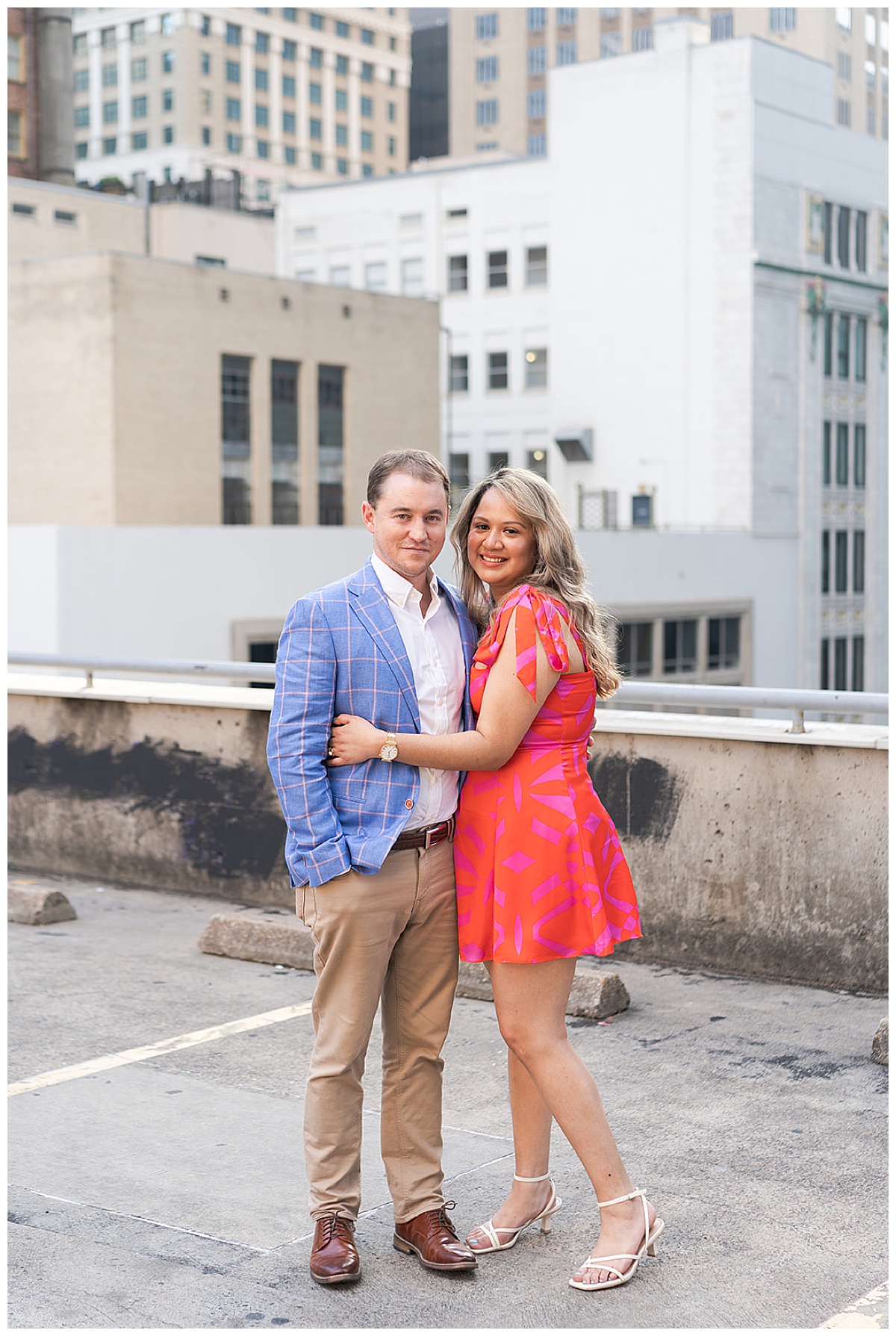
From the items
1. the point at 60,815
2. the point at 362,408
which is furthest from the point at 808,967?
the point at 362,408

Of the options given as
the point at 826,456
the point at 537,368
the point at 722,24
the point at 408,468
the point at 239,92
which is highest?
the point at 722,24

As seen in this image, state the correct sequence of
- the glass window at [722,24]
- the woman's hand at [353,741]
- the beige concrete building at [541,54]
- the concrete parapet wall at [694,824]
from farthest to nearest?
the glass window at [722,24] < the beige concrete building at [541,54] < the concrete parapet wall at [694,824] < the woman's hand at [353,741]

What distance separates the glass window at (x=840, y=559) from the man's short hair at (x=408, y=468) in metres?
65.6

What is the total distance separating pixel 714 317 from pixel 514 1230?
208ft

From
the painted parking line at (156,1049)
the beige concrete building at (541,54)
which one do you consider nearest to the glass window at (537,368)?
the beige concrete building at (541,54)

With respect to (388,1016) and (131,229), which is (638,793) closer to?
(388,1016)

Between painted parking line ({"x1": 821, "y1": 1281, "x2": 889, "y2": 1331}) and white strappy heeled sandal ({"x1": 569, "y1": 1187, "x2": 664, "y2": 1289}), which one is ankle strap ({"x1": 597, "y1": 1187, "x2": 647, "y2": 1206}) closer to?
white strappy heeled sandal ({"x1": 569, "y1": 1187, "x2": 664, "y2": 1289})

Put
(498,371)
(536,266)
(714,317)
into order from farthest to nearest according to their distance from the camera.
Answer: (498,371)
(536,266)
(714,317)

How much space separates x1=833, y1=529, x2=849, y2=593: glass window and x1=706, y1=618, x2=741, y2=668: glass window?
6.51 metres

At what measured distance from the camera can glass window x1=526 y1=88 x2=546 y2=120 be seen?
126m

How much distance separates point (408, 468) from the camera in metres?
3.99

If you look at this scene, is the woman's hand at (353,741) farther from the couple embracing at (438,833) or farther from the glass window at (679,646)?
the glass window at (679,646)

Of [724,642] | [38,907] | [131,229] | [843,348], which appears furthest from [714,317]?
[38,907]

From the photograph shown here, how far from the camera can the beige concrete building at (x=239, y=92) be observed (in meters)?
124
